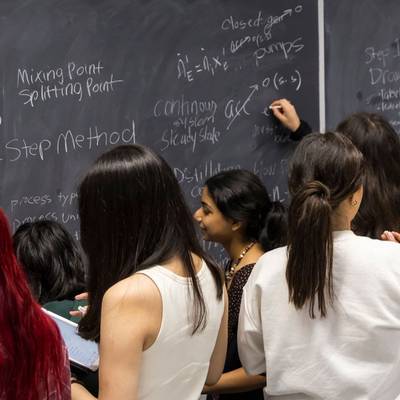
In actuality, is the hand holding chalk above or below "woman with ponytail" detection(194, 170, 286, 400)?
above

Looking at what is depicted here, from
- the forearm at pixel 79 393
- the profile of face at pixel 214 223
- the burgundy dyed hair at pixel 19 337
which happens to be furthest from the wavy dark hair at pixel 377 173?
the burgundy dyed hair at pixel 19 337

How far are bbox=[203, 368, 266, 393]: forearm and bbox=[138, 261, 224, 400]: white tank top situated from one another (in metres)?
0.43

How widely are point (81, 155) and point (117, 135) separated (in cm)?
18

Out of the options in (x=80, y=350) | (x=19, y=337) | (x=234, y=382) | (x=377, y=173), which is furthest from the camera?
(x=377, y=173)

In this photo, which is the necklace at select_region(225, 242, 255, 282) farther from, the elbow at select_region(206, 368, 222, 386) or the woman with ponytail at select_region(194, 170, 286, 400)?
the elbow at select_region(206, 368, 222, 386)

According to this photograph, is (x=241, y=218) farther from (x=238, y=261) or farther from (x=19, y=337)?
(x=19, y=337)

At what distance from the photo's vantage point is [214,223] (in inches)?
116

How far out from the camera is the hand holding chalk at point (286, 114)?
3.78 meters

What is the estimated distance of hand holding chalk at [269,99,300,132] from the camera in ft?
12.4

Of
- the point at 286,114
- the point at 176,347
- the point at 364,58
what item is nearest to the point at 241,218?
the point at 286,114

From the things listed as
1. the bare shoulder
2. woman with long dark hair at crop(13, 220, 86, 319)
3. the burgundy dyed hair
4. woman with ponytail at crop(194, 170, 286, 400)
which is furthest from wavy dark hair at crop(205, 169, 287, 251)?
the burgundy dyed hair

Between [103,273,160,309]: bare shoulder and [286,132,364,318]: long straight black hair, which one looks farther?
[286,132,364,318]: long straight black hair

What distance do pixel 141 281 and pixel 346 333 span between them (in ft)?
1.88

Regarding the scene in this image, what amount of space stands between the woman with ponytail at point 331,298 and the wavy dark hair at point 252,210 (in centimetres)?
80
